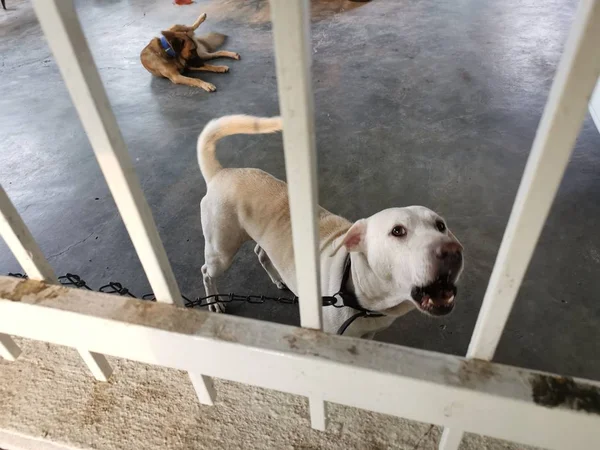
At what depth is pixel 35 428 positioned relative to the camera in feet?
4.39

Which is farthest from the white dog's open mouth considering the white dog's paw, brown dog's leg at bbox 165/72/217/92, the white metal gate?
brown dog's leg at bbox 165/72/217/92

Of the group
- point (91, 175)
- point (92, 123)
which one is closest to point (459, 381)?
point (92, 123)

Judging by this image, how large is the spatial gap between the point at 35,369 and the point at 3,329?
1.23 ft

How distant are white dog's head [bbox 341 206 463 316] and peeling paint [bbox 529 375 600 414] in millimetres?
508

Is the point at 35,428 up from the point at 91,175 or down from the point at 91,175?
up

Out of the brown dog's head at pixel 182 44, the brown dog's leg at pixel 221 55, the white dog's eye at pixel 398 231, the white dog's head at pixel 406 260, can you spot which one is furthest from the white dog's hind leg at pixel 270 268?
the brown dog's leg at pixel 221 55

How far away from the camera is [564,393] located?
79cm

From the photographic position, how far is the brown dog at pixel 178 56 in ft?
15.6

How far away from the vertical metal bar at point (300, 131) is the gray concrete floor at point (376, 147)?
1.48m

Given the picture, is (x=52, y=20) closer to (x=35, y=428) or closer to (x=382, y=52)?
(x=35, y=428)

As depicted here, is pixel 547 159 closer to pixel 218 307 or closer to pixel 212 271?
pixel 212 271

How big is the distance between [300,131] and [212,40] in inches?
216

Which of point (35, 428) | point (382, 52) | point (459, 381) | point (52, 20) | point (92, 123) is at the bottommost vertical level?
point (382, 52)

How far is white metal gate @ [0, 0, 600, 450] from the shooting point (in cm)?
59
